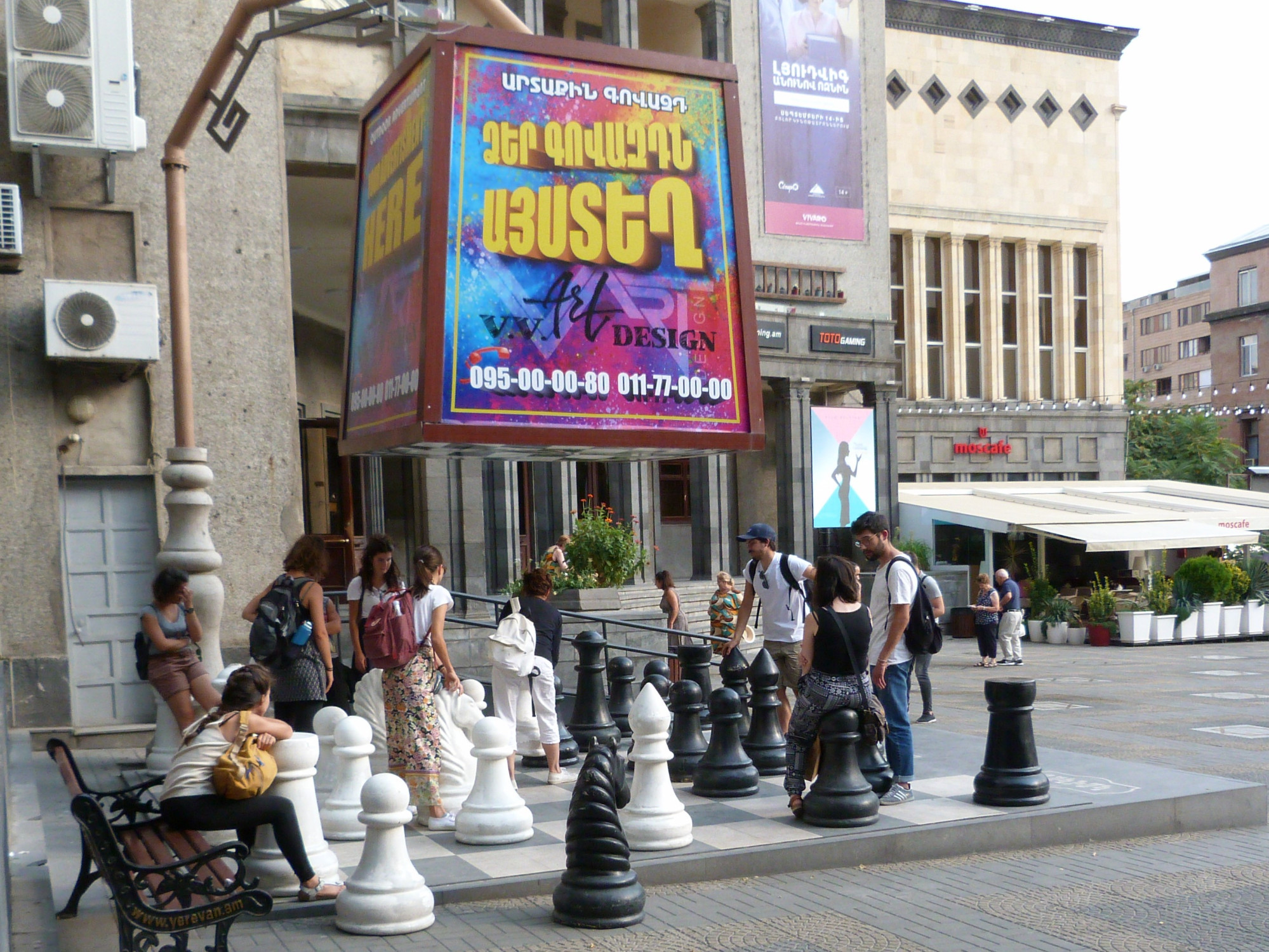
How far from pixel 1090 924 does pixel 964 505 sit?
28.1 meters

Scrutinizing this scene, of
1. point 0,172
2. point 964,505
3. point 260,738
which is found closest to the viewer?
point 260,738

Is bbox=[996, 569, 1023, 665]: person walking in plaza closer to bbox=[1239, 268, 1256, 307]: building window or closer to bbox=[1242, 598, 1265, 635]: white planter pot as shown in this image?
bbox=[1242, 598, 1265, 635]: white planter pot

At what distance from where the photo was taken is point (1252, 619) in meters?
28.4

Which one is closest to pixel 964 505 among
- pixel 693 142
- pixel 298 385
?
pixel 298 385

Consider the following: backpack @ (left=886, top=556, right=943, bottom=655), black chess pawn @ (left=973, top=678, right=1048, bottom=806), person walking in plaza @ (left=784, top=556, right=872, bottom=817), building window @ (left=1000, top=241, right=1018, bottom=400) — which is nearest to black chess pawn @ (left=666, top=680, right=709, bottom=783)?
person walking in plaza @ (left=784, top=556, right=872, bottom=817)

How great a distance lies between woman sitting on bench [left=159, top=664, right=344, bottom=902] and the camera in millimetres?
5715

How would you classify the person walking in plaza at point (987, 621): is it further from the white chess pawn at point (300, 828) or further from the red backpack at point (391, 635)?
the white chess pawn at point (300, 828)

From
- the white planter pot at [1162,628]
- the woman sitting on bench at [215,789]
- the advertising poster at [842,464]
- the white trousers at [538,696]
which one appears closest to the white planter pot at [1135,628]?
the white planter pot at [1162,628]

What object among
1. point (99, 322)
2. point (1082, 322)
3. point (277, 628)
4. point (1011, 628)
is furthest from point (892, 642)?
point (1082, 322)

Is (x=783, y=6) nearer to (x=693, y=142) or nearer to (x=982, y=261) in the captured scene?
(x=982, y=261)

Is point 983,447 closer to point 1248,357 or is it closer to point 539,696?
point 1248,357

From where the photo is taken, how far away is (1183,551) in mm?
42750

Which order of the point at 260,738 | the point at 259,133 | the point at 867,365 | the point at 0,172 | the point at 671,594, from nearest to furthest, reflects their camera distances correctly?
the point at 260,738 → the point at 0,172 → the point at 259,133 → the point at 671,594 → the point at 867,365

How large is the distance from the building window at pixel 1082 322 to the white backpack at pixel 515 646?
3679cm
